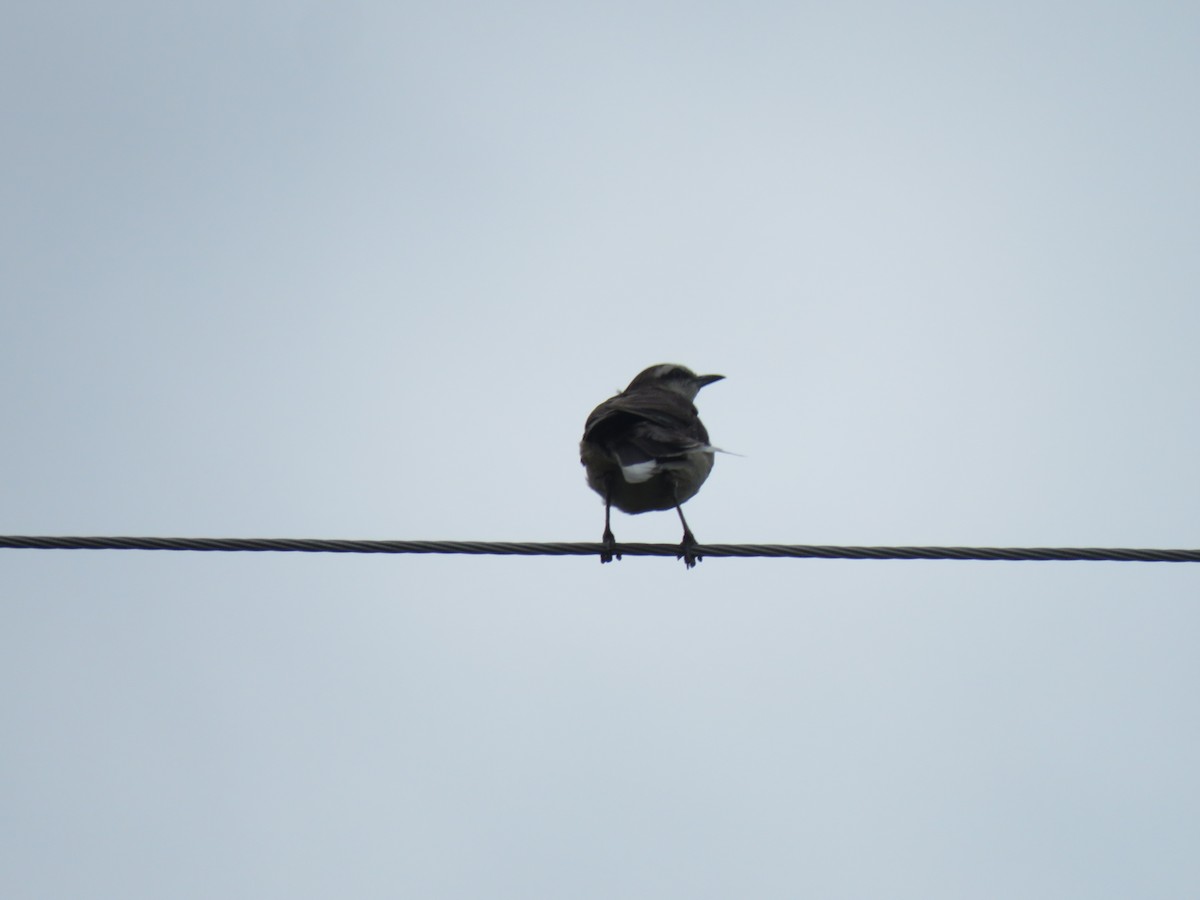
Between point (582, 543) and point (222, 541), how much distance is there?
6.08ft

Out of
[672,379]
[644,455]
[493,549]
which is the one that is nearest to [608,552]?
[493,549]

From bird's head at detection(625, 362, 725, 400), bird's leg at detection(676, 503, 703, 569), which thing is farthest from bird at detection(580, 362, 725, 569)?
bird's head at detection(625, 362, 725, 400)

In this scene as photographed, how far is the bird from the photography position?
8531 mm

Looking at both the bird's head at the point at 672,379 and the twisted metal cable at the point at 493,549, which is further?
the bird's head at the point at 672,379

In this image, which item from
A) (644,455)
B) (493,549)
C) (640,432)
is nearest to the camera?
(493,549)

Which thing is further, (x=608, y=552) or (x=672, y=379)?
(x=672, y=379)

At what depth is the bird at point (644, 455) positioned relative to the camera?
8531 millimetres

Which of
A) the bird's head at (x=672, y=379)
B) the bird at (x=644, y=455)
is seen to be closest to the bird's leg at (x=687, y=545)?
the bird at (x=644, y=455)

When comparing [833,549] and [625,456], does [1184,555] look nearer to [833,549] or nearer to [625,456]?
[833,549]

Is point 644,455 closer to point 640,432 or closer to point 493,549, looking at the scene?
point 640,432

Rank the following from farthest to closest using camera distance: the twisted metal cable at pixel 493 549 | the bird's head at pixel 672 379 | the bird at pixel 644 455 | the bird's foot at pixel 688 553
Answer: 1. the bird's head at pixel 672 379
2. the bird at pixel 644 455
3. the bird's foot at pixel 688 553
4. the twisted metal cable at pixel 493 549

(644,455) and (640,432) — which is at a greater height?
(640,432)

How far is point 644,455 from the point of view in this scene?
27.9 ft

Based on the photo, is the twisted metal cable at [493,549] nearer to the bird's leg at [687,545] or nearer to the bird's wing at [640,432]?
the bird's leg at [687,545]
